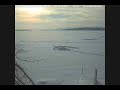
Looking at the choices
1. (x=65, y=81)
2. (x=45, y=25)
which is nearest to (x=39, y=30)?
(x=45, y=25)

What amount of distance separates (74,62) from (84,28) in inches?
25.4

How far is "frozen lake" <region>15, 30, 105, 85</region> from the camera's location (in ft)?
46.9

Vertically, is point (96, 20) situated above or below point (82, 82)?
above

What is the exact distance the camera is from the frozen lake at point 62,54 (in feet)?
46.9

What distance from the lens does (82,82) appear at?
14.3 m

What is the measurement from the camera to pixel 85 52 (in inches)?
565

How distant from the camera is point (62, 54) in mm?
14344
